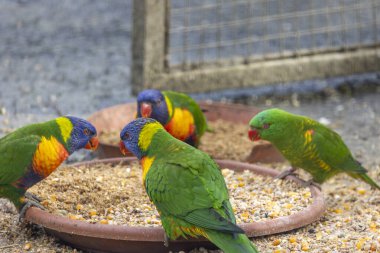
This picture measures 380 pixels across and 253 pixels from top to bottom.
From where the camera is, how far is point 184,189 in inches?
121

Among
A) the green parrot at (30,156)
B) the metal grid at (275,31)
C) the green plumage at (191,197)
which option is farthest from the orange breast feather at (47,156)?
the metal grid at (275,31)

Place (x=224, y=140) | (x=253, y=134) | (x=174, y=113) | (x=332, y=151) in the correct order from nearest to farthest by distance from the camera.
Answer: (x=253, y=134), (x=332, y=151), (x=174, y=113), (x=224, y=140)

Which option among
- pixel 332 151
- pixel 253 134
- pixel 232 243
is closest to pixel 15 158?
pixel 232 243

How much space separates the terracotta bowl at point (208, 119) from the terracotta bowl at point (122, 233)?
4.26ft

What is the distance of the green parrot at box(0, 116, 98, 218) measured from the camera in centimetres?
340

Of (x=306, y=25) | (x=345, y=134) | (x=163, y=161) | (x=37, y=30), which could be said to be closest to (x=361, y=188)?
(x=345, y=134)

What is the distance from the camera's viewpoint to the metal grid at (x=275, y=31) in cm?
641

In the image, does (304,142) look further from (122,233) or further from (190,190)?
(122,233)

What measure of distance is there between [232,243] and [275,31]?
532 centimetres

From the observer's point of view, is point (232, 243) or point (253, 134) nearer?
point (232, 243)

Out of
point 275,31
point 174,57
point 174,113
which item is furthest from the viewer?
point 275,31

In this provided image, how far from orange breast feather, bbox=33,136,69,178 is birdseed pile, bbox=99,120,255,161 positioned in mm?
1287

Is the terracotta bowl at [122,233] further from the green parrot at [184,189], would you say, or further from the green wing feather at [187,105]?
the green wing feather at [187,105]

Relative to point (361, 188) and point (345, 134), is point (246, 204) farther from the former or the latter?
point (345, 134)
